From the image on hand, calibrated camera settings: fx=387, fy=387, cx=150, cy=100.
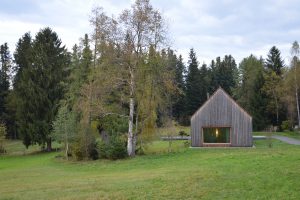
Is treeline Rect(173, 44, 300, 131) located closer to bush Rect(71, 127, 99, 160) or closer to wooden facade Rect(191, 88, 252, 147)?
wooden facade Rect(191, 88, 252, 147)

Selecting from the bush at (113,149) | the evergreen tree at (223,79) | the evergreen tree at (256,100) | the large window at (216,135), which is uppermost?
the evergreen tree at (223,79)

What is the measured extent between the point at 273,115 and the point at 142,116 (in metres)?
39.8

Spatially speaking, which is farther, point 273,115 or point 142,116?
point 273,115

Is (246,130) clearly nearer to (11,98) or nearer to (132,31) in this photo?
(132,31)

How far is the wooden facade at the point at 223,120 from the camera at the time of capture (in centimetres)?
3803

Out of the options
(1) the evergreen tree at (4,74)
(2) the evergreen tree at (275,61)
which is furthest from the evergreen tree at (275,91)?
(1) the evergreen tree at (4,74)

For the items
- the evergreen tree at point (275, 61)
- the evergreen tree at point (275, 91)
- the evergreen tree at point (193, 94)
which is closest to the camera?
the evergreen tree at point (275, 91)

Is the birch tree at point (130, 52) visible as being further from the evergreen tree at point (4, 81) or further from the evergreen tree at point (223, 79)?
the evergreen tree at point (223, 79)

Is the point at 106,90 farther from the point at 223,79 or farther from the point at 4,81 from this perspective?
the point at 223,79

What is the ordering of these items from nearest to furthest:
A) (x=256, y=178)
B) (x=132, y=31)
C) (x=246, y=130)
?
(x=256, y=178), (x=132, y=31), (x=246, y=130)

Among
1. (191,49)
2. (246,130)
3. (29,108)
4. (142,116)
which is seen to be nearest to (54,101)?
(29,108)

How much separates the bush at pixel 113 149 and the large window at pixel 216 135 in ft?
34.8

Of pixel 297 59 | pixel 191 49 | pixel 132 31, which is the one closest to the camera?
pixel 132 31

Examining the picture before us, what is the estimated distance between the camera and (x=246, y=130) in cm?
3791
